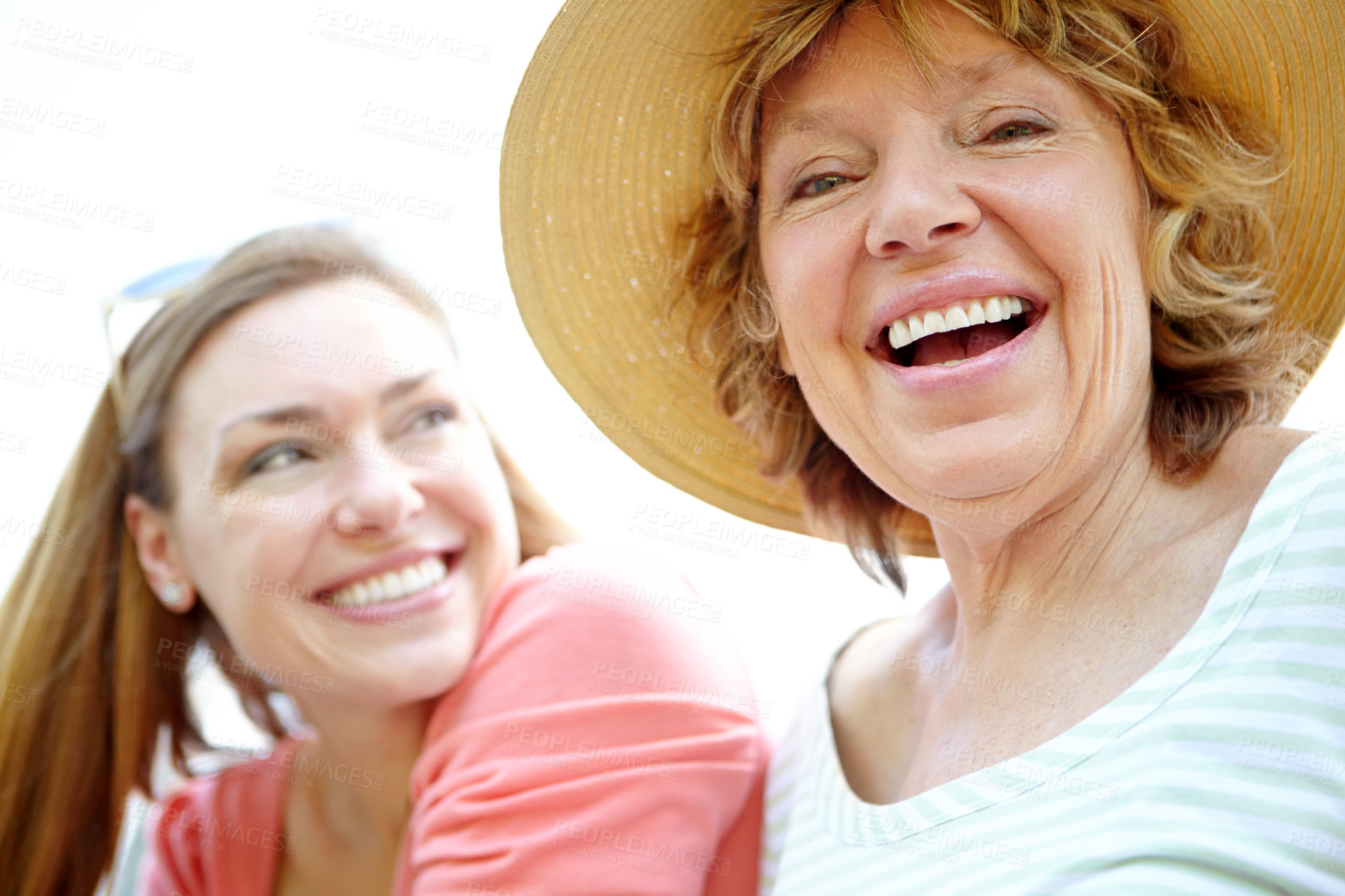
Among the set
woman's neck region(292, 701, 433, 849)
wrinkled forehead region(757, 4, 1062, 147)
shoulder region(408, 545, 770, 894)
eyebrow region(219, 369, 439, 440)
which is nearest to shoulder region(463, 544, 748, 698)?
shoulder region(408, 545, 770, 894)

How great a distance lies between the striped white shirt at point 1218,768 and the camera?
65cm

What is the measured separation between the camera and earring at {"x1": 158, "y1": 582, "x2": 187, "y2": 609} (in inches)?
45.0

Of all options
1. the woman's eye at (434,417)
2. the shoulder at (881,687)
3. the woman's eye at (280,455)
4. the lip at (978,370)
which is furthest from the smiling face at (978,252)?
the woman's eye at (280,455)

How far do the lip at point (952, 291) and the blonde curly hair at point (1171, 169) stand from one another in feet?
0.45

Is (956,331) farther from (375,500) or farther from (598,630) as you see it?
(375,500)

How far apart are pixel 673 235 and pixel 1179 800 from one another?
0.80m

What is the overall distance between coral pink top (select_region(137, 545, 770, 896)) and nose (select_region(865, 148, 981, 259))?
0.44 m

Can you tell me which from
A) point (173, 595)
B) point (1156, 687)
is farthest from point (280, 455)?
point (1156, 687)

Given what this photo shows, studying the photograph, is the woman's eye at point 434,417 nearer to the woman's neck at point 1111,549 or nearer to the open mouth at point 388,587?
the open mouth at point 388,587

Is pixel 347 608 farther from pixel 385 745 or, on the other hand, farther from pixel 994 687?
pixel 994 687

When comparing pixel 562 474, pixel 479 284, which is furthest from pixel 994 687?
pixel 479 284

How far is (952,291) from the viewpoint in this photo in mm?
881

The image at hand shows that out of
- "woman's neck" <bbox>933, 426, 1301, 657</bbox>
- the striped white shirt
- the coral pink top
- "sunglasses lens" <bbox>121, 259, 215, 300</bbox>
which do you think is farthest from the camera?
"sunglasses lens" <bbox>121, 259, 215, 300</bbox>

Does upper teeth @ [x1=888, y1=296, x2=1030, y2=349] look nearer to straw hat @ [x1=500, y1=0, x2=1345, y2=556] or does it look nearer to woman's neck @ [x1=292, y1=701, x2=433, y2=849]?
straw hat @ [x1=500, y1=0, x2=1345, y2=556]
